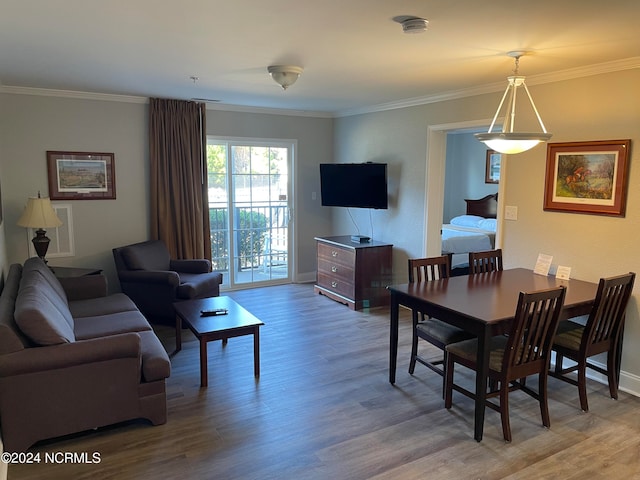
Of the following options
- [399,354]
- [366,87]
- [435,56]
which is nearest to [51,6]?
[435,56]

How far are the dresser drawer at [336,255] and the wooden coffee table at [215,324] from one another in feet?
5.93

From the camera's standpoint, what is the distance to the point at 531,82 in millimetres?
Answer: 3947

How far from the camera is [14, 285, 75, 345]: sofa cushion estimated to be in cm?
254

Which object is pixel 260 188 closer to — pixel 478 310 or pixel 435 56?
pixel 435 56

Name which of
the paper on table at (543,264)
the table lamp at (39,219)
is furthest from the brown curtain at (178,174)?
the paper on table at (543,264)

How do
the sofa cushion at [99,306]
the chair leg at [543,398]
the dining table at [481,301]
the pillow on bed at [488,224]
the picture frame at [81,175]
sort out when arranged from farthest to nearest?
the pillow on bed at [488,224] < the picture frame at [81,175] < the sofa cushion at [99,306] < the chair leg at [543,398] < the dining table at [481,301]

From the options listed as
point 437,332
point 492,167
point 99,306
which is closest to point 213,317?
point 99,306

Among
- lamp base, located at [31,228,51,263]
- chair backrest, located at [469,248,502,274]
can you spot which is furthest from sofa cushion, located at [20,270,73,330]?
chair backrest, located at [469,248,502,274]

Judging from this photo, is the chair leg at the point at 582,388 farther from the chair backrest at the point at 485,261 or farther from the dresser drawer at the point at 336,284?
the dresser drawer at the point at 336,284

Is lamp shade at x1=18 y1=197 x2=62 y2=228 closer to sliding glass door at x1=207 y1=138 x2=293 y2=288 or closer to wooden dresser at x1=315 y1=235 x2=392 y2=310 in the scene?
sliding glass door at x1=207 y1=138 x2=293 y2=288

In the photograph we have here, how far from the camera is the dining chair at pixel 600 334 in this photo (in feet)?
10.00

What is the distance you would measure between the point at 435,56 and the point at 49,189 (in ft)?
13.9

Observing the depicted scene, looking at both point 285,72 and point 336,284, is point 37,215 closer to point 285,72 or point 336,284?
point 285,72

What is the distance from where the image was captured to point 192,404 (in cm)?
320
